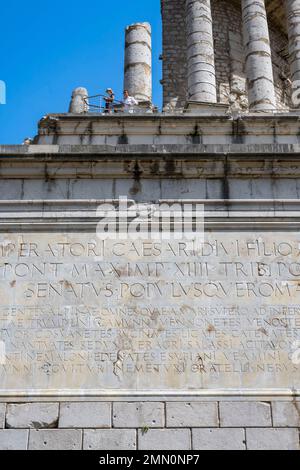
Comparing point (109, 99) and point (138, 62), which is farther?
point (138, 62)

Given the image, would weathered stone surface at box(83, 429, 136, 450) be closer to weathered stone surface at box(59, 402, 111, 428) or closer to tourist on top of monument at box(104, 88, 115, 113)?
weathered stone surface at box(59, 402, 111, 428)

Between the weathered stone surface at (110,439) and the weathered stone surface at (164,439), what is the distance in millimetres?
123

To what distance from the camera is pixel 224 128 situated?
11.8 meters

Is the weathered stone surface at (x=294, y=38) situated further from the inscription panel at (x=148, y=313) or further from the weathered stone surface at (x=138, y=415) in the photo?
the weathered stone surface at (x=138, y=415)

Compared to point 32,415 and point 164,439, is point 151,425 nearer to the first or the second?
point 164,439

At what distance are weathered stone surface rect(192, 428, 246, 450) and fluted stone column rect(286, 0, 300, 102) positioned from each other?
15819 millimetres

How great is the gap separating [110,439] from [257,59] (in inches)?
645

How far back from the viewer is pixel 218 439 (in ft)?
26.7

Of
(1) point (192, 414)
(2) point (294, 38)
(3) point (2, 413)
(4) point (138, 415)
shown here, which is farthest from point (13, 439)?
(2) point (294, 38)

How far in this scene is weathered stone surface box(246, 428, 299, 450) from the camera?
8086 millimetres

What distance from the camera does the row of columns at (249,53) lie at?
2084 cm

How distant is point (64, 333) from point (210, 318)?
1969 mm

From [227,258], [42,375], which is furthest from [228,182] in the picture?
[42,375]

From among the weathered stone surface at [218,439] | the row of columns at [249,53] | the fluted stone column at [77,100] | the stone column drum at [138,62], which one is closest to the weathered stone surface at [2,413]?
the weathered stone surface at [218,439]
